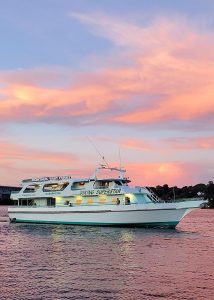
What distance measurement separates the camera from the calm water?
84.0 ft

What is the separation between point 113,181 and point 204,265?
126ft

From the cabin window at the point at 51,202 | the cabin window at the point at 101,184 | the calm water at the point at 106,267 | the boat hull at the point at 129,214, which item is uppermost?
the cabin window at the point at 101,184

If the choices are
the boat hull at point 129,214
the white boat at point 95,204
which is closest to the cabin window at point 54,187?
the white boat at point 95,204

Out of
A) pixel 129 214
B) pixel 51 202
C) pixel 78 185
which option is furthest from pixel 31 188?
pixel 129 214

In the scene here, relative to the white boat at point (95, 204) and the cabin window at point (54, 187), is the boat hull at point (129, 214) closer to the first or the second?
the white boat at point (95, 204)

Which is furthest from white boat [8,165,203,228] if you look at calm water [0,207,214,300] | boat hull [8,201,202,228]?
calm water [0,207,214,300]

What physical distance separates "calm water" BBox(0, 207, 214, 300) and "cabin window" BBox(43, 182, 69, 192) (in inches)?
896

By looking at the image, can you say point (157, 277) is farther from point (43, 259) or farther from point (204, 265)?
point (43, 259)

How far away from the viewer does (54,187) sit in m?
80.6

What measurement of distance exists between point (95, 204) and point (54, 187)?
10.6 m

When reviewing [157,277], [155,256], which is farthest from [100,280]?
[155,256]

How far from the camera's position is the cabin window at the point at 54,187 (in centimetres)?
7912

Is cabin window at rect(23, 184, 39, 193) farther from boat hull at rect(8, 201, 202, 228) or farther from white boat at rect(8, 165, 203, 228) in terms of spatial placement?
boat hull at rect(8, 201, 202, 228)

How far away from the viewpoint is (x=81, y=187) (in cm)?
7612
